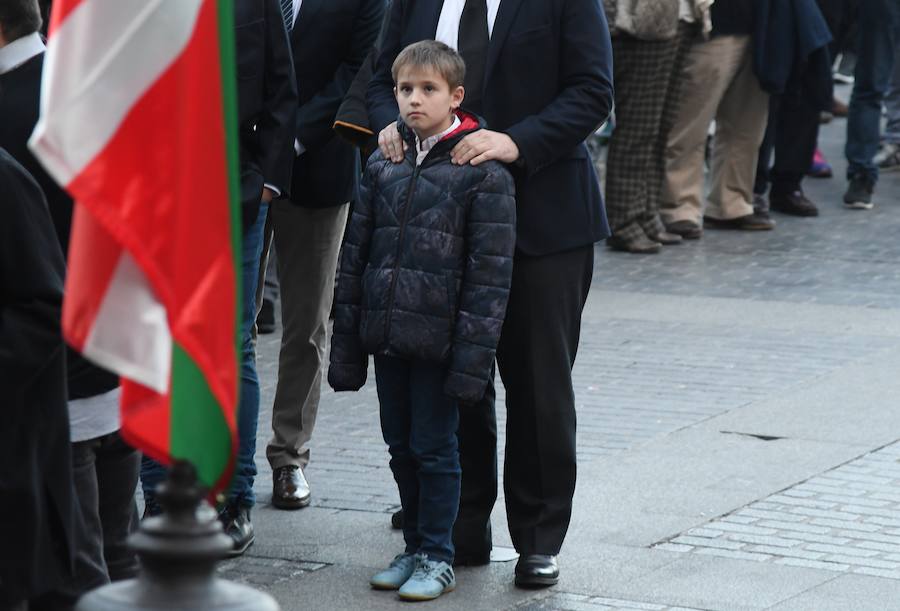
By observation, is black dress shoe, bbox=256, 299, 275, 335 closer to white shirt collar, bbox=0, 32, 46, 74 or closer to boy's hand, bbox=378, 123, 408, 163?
boy's hand, bbox=378, 123, 408, 163

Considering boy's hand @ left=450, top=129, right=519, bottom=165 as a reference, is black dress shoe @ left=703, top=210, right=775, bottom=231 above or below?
below

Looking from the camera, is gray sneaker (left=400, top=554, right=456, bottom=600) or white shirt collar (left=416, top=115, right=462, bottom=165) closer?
white shirt collar (left=416, top=115, right=462, bottom=165)

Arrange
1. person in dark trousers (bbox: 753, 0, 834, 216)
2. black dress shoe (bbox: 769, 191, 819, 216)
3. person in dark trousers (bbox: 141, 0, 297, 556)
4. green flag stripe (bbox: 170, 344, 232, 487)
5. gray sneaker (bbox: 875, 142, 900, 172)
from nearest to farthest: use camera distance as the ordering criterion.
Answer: green flag stripe (bbox: 170, 344, 232, 487) → person in dark trousers (bbox: 141, 0, 297, 556) → person in dark trousers (bbox: 753, 0, 834, 216) → black dress shoe (bbox: 769, 191, 819, 216) → gray sneaker (bbox: 875, 142, 900, 172)

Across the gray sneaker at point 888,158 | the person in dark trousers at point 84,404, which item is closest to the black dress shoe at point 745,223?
the gray sneaker at point 888,158

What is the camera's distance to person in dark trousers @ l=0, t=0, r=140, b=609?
447 cm

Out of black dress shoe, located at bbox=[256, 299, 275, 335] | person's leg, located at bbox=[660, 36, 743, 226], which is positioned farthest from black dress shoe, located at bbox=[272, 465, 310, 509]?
person's leg, located at bbox=[660, 36, 743, 226]

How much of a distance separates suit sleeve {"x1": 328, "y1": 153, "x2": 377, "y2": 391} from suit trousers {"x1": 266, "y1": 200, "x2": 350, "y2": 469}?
1.29 m

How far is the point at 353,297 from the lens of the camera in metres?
5.68

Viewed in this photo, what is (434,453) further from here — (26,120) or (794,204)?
(794,204)

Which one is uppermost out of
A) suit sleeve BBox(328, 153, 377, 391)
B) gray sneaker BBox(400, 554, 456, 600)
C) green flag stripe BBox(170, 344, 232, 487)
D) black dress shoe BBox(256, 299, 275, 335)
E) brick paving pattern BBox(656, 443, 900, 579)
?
green flag stripe BBox(170, 344, 232, 487)

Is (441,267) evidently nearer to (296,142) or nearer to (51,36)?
(296,142)

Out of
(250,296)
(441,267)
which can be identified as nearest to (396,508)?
(250,296)

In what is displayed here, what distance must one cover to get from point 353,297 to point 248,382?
704 millimetres

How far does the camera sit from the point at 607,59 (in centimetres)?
586
